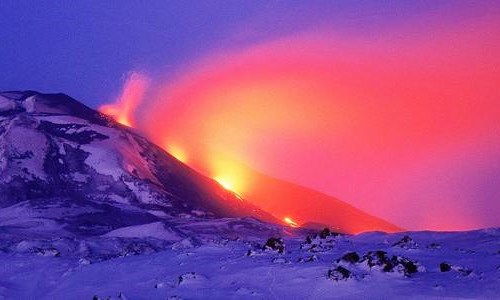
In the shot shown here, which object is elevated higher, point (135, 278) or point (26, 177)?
point (26, 177)

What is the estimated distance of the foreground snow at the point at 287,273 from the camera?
38.6 ft

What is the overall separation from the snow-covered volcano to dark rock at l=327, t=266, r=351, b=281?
63.3 metres

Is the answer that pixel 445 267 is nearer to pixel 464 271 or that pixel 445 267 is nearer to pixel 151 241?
pixel 464 271

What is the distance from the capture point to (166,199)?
9756cm

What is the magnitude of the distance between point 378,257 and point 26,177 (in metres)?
94.6

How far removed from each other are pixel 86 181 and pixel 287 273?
9249cm

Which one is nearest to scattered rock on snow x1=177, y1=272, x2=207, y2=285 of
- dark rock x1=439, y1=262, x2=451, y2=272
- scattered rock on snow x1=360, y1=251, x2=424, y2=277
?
scattered rock on snow x1=360, y1=251, x2=424, y2=277

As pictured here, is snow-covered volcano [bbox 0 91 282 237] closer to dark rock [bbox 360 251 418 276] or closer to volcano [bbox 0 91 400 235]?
volcano [bbox 0 91 400 235]

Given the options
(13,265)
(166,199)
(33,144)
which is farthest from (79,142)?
(13,265)

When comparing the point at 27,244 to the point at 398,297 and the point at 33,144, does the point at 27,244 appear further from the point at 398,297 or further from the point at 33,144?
the point at 33,144

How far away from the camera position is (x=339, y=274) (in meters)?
12.2

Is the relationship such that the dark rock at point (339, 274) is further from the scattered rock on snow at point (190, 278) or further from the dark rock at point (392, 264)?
the scattered rock on snow at point (190, 278)

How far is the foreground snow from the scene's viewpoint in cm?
1176

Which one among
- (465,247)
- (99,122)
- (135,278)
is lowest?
(135,278)
